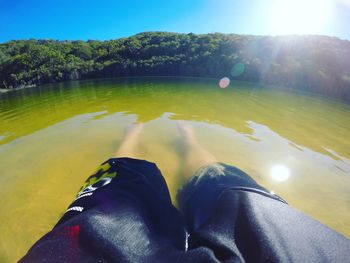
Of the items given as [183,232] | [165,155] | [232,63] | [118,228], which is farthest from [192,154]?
[232,63]

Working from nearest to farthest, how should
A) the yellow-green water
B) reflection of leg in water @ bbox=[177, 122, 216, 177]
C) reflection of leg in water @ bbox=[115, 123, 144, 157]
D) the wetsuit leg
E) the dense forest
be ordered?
the wetsuit leg
the yellow-green water
reflection of leg in water @ bbox=[177, 122, 216, 177]
reflection of leg in water @ bbox=[115, 123, 144, 157]
the dense forest

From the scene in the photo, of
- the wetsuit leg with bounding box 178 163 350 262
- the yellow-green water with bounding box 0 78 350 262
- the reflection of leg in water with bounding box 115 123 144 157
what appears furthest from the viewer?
the reflection of leg in water with bounding box 115 123 144 157

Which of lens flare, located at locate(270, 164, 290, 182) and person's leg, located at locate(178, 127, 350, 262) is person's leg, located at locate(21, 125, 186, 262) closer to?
person's leg, located at locate(178, 127, 350, 262)

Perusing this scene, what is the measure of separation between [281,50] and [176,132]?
Answer: 1528 cm

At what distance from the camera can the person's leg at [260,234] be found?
0.57 m

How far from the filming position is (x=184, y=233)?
2.67 feet

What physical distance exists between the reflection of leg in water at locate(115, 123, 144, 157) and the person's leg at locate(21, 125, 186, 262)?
1102mm

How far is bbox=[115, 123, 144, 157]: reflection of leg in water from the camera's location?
2.20 m

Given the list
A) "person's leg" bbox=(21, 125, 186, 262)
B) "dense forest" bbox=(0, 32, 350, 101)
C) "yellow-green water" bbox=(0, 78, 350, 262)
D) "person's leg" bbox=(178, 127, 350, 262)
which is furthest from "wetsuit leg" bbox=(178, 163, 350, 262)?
"dense forest" bbox=(0, 32, 350, 101)

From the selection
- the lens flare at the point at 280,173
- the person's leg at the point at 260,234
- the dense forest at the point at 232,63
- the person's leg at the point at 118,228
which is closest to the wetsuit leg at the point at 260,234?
the person's leg at the point at 260,234

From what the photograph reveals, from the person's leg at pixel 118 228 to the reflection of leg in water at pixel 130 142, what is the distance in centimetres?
110

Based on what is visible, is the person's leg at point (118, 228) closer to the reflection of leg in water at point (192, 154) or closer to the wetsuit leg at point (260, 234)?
the wetsuit leg at point (260, 234)

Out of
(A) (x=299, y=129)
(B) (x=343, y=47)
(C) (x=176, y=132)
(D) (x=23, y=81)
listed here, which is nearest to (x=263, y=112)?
(A) (x=299, y=129)

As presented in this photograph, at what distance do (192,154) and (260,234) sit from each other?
1.59m
